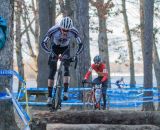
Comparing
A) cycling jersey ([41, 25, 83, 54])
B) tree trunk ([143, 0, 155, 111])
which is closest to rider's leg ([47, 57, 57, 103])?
cycling jersey ([41, 25, 83, 54])

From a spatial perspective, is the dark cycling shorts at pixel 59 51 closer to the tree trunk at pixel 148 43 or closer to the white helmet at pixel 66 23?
the white helmet at pixel 66 23

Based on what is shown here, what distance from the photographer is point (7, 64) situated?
8.30m

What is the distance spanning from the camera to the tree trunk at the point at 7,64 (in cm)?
820

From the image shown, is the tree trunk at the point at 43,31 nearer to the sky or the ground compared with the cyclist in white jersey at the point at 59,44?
nearer to the sky

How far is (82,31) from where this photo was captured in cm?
1677

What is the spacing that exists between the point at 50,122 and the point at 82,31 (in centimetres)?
880

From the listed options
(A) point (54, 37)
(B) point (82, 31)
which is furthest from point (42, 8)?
(A) point (54, 37)

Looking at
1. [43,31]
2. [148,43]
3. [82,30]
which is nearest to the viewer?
[82,30]

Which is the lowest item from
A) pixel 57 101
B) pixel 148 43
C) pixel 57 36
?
pixel 57 101

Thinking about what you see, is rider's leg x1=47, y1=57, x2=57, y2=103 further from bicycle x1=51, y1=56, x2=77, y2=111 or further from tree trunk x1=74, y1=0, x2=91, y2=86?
tree trunk x1=74, y1=0, x2=91, y2=86

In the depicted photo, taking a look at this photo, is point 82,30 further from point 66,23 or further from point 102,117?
point 102,117

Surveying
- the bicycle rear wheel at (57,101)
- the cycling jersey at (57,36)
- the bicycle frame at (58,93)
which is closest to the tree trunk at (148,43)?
the bicycle frame at (58,93)

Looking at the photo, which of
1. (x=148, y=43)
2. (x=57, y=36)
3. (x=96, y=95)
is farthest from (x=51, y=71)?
(x=148, y=43)

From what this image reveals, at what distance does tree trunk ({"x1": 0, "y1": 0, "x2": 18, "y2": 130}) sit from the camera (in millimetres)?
8203
